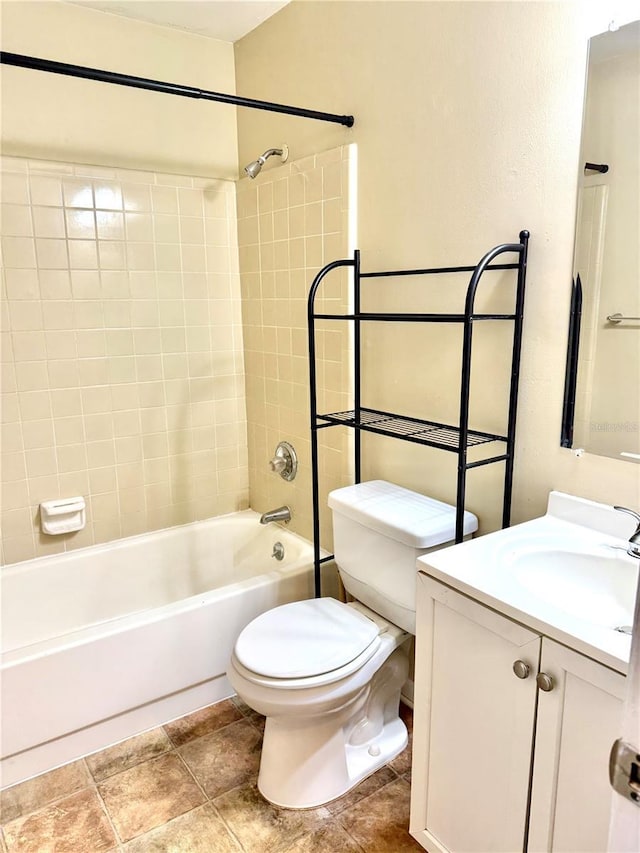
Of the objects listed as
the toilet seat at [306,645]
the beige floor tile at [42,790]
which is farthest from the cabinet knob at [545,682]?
the beige floor tile at [42,790]

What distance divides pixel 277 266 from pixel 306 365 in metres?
0.44

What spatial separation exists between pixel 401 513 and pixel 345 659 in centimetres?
43

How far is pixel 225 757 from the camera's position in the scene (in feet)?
6.01

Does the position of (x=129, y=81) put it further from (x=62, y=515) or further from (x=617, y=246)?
(x=62, y=515)

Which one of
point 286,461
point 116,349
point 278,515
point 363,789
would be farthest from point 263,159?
point 363,789

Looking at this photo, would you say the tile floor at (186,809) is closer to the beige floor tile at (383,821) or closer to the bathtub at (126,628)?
the beige floor tile at (383,821)

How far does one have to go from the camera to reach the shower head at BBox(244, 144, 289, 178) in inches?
82.9

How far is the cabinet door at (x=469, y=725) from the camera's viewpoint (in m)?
1.14

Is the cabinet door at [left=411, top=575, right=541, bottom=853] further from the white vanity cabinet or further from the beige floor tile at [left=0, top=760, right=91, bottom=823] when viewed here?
the beige floor tile at [left=0, top=760, right=91, bottom=823]

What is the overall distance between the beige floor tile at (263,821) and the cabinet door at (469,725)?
12.9 inches

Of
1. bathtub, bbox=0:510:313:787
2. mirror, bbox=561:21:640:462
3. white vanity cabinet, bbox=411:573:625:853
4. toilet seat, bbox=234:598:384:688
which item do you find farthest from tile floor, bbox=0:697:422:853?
mirror, bbox=561:21:640:462

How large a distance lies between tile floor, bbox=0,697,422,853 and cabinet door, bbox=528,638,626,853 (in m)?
0.57

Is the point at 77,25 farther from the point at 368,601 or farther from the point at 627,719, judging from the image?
the point at 627,719

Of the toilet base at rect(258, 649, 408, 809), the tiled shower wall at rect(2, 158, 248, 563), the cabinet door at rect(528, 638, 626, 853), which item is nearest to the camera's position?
the cabinet door at rect(528, 638, 626, 853)
